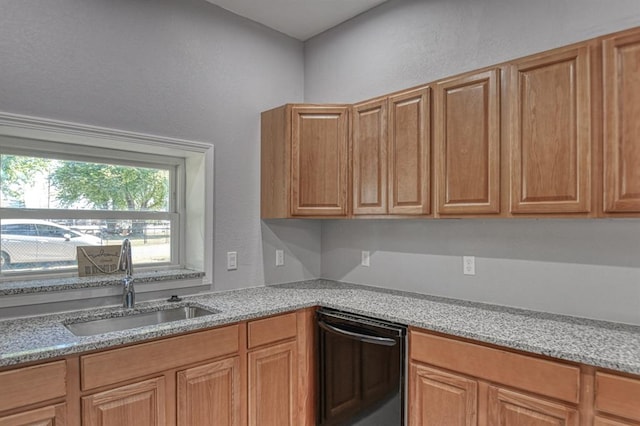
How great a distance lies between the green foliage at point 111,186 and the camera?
2295 millimetres

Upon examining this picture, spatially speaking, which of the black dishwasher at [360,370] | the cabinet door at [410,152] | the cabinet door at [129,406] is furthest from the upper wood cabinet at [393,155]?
the cabinet door at [129,406]

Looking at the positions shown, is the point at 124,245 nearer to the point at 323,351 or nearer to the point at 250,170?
the point at 250,170

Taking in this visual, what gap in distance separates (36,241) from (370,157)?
1976mm

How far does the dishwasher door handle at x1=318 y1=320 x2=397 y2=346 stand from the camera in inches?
80.3

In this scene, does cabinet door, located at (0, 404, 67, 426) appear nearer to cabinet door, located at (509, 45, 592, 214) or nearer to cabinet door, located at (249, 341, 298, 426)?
cabinet door, located at (249, 341, 298, 426)

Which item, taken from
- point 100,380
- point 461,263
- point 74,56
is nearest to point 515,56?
point 461,263

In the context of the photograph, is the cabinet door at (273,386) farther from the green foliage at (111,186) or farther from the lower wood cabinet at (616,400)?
the lower wood cabinet at (616,400)

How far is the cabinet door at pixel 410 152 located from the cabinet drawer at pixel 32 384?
1803 millimetres

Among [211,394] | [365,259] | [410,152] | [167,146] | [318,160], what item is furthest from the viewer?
[365,259]

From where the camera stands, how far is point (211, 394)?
6.48 ft

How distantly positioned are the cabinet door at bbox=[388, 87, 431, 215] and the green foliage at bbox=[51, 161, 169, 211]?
1529 millimetres

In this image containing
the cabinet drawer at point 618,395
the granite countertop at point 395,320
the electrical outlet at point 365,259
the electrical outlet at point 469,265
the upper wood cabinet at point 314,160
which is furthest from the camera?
the electrical outlet at point 365,259

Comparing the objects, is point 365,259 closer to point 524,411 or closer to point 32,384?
point 524,411

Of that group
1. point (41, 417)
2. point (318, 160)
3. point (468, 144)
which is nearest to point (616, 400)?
point (468, 144)
